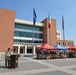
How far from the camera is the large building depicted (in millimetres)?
54562

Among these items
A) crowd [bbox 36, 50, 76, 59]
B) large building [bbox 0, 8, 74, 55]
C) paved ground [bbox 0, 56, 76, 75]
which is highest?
large building [bbox 0, 8, 74, 55]

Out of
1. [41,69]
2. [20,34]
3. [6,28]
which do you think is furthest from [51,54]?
[20,34]

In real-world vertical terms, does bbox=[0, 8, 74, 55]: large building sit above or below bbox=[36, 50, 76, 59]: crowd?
above

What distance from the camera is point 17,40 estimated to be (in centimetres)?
6166

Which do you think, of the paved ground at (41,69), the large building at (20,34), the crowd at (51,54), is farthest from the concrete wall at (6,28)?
the paved ground at (41,69)

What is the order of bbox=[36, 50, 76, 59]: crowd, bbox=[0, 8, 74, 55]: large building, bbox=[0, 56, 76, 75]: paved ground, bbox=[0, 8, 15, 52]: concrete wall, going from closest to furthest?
bbox=[0, 56, 76, 75]: paved ground → bbox=[36, 50, 76, 59]: crowd → bbox=[0, 8, 15, 52]: concrete wall → bbox=[0, 8, 74, 55]: large building

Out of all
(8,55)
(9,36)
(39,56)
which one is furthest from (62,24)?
(8,55)

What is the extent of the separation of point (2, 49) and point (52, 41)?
80.5ft

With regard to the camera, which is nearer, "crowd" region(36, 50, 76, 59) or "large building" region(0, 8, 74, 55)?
"crowd" region(36, 50, 76, 59)

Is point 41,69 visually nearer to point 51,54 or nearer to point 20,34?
point 51,54

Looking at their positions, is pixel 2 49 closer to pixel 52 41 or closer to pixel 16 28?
pixel 16 28

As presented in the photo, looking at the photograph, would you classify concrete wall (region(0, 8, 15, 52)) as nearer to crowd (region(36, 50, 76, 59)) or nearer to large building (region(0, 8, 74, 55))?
large building (region(0, 8, 74, 55))

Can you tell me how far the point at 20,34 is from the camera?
206 feet

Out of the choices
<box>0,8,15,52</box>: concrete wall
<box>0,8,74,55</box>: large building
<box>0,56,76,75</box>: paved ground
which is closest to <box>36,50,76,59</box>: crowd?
<box>0,56,76,75</box>: paved ground
